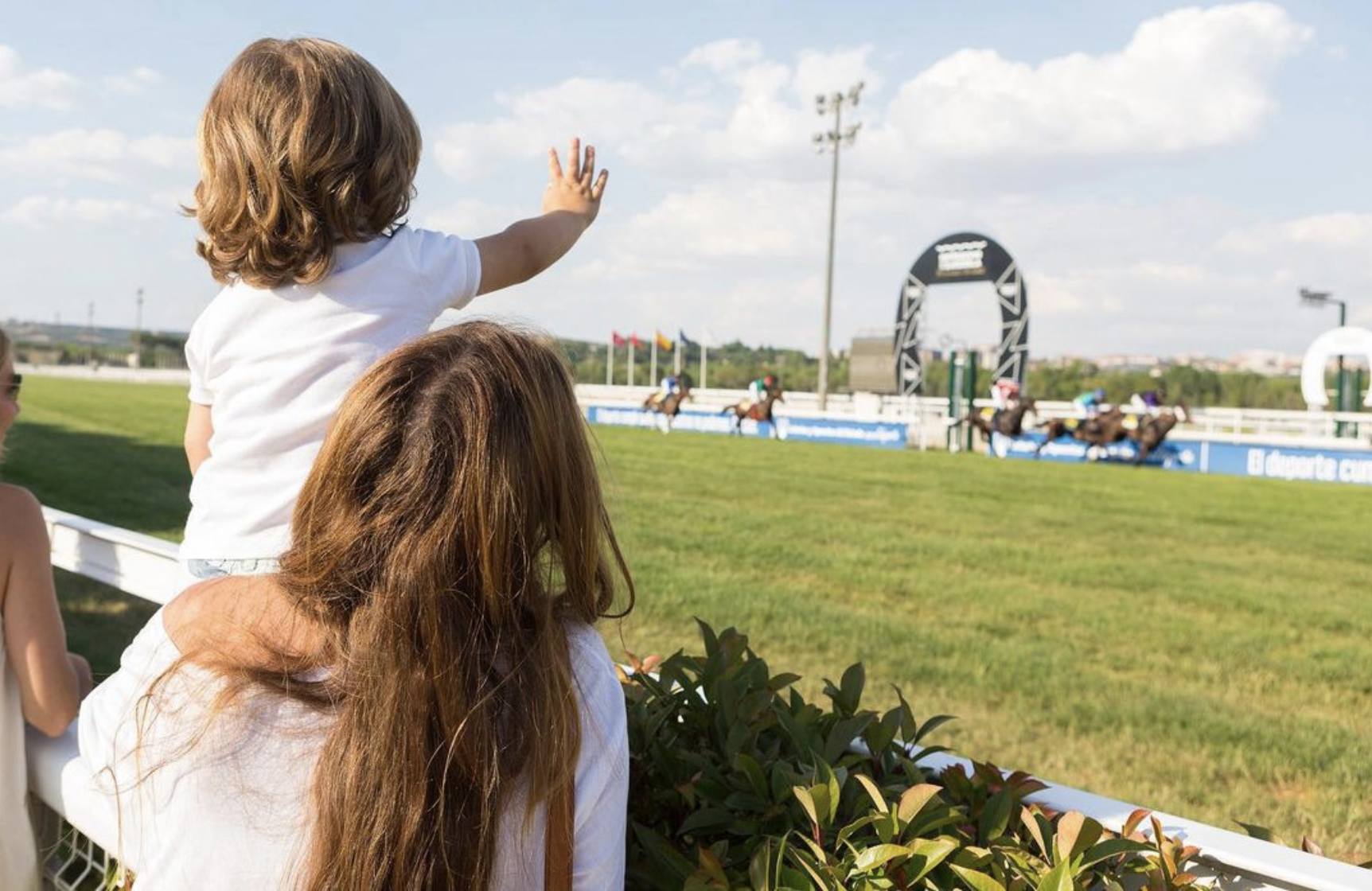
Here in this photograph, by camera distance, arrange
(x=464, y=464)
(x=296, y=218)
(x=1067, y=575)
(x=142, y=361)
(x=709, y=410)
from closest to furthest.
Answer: (x=464, y=464)
(x=296, y=218)
(x=1067, y=575)
(x=709, y=410)
(x=142, y=361)

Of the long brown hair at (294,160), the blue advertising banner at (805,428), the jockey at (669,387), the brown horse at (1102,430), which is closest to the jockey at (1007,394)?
the blue advertising banner at (805,428)

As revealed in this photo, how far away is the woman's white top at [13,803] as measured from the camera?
1753 millimetres

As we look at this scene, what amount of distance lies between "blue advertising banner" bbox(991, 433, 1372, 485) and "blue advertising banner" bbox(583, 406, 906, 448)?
237 cm

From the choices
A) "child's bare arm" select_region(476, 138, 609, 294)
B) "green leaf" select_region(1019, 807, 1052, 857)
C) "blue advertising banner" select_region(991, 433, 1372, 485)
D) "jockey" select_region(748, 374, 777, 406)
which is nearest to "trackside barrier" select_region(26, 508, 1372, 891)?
"green leaf" select_region(1019, 807, 1052, 857)

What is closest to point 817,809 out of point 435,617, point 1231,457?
point 435,617

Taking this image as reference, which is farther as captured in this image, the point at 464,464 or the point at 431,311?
the point at 431,311

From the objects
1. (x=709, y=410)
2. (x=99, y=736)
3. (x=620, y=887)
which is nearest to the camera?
(x=620, y=887)

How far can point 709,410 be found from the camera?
95.7 feet

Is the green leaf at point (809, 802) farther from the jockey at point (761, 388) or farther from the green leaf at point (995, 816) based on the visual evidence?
the jockey at point (761, 388)

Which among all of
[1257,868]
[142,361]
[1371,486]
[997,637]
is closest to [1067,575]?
[997,637]

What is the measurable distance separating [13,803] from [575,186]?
4.68 ft

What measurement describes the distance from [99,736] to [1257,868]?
4.91 ft

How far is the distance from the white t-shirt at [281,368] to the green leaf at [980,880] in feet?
3.68

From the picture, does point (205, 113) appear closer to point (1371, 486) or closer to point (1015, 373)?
point (1371, 486)
